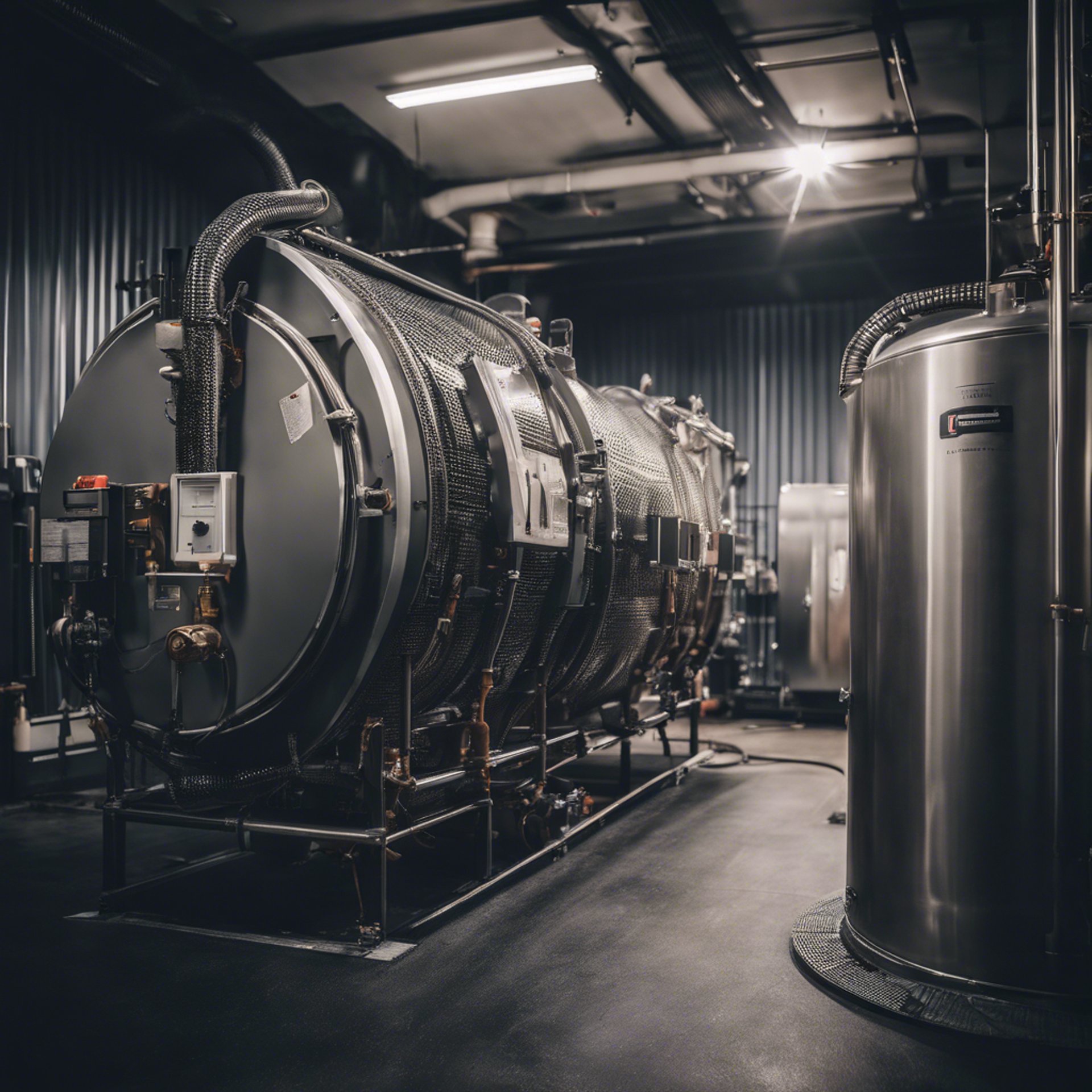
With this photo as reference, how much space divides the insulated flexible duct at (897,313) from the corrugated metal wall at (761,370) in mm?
6503

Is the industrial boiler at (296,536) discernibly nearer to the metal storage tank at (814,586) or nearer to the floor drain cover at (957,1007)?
the floor drain cover at (957,1007)

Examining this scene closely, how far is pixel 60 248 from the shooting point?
242 inches

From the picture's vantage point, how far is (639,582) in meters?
5.36

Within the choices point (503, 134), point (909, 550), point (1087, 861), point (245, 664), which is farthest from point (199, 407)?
point (503, 134)

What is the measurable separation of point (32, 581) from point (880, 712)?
4716 millimetres

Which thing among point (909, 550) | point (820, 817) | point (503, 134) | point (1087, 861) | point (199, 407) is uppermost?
point (503, 134)

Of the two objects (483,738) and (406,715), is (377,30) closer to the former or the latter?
(483,738)

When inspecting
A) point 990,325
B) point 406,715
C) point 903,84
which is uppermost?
point 903,84

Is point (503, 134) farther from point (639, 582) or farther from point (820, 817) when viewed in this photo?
point (820, 817)

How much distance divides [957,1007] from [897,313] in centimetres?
208

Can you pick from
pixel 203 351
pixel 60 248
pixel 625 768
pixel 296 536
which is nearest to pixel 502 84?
pixel 60 248

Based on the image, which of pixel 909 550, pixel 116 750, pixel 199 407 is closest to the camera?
pixel 909 550

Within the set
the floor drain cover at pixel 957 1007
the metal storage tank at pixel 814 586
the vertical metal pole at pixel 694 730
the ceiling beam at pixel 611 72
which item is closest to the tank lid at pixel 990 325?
the floor drain cover at pixel 957 1007

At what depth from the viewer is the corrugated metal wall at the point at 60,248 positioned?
588 centimetres
